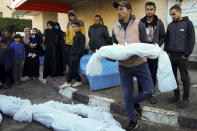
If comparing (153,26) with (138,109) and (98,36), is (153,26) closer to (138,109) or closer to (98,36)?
(138,109)

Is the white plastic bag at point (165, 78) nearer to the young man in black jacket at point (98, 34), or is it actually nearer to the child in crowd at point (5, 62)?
the young man in black jacket at point (98, 34)

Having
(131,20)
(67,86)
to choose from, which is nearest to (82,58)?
(67,86)

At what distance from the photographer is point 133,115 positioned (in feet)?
9.44

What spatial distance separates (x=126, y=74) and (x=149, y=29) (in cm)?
133

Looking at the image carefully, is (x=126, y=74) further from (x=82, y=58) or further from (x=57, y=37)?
(x=57, y=37)

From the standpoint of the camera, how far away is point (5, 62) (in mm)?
5836

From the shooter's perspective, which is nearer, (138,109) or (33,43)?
(138,109)

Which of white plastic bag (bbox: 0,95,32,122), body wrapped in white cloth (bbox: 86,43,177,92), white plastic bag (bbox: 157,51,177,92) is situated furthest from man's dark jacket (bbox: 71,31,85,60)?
white plastic bag (bbox: 157,51,177,92)

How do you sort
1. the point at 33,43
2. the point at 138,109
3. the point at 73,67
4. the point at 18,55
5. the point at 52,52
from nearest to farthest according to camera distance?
the point at 138,109 < the point at 73,67 < the point at 18,55 < the point at 52,52 < the point at 33,43

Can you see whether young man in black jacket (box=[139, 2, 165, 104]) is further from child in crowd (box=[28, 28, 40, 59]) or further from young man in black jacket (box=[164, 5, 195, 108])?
child in crowd (box=[28, 28, 40, 59])

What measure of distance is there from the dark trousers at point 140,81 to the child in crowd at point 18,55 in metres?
4.42

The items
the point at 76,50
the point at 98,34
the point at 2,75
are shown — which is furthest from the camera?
the point at 2,75

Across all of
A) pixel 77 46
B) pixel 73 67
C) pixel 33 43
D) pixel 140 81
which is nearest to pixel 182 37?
pixel 140 81

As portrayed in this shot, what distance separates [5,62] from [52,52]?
1423 mm
